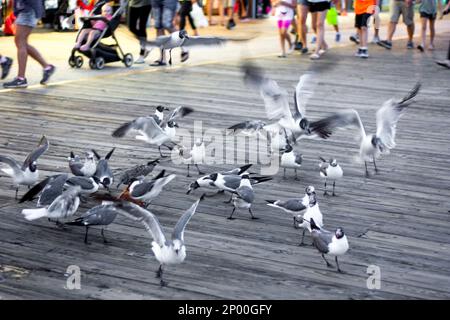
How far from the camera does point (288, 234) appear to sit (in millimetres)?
A: 6938

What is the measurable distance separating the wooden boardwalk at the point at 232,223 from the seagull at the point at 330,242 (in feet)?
0.45

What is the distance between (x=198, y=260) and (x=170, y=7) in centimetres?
1016

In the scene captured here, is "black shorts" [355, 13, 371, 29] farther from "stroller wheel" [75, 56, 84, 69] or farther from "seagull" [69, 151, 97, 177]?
"seagull" [69, 151, 97, 177]

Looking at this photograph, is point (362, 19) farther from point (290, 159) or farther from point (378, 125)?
point (290, 159)

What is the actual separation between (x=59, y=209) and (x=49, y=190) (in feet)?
0.57

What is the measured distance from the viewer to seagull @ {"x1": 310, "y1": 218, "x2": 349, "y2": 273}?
19.7 feet

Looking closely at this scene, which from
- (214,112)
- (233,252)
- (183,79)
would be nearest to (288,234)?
(233,252)

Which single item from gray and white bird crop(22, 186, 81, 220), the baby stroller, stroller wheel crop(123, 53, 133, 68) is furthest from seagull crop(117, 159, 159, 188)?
stroller wheel crop(123, 53, 133, 68)

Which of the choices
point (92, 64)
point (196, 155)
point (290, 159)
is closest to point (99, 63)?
point (92, 64)

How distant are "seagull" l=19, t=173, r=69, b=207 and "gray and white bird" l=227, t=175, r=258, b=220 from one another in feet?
4.58

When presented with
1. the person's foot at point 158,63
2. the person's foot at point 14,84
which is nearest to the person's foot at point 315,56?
the person's foot at point 158,63

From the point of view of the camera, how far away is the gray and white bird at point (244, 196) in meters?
7.21

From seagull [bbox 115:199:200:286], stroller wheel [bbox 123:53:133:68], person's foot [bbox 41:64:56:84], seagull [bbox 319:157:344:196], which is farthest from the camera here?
stroller wheel [bbox 123:53:133:68]
